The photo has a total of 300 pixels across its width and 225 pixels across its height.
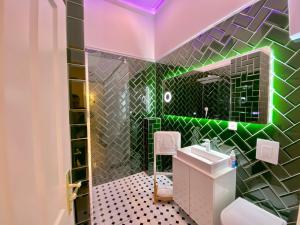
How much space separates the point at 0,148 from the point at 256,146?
6.07ft

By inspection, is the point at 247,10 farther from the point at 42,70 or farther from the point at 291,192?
the point at 42,70

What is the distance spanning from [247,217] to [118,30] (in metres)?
3.20

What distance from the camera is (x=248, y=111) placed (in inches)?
59.9

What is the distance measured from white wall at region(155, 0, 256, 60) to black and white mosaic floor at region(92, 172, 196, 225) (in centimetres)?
257

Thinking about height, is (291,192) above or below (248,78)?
below

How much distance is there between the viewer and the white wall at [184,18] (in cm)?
181

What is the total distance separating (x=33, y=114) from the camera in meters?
0.51

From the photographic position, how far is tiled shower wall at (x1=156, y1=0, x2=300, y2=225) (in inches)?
49.1

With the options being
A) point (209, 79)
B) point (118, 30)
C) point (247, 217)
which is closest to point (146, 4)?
point (118, 30)

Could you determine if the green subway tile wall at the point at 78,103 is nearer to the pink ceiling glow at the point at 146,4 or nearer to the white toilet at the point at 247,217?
the white toilet at the point at 247,217

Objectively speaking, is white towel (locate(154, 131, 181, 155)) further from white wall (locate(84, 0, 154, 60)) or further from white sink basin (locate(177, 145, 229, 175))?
white wall (locate(84, 0, 154, 60))

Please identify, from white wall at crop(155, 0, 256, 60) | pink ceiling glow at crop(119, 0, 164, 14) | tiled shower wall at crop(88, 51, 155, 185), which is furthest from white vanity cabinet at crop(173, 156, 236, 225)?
pink ceiling glow at crop(119, 0, 164, 14)

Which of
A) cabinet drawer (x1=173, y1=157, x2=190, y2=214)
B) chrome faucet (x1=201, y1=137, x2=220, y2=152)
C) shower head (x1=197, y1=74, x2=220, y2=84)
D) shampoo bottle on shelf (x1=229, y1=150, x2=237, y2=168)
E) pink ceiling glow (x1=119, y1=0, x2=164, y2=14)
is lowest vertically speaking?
cabinet drawer (x1=173, y1=157, x2=190, y2=214)

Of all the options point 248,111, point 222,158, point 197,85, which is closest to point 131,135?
point 197,85
